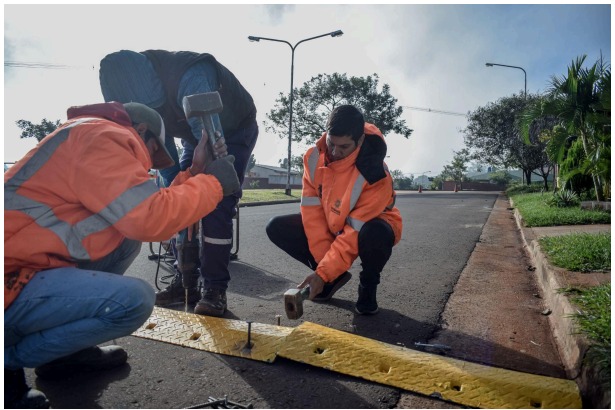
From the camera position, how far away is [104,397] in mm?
1981

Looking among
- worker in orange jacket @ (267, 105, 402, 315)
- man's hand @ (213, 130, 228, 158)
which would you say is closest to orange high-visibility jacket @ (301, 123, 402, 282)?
worker in orange jacket @ (267, 105, 402, 315)

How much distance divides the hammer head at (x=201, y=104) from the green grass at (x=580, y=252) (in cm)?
293

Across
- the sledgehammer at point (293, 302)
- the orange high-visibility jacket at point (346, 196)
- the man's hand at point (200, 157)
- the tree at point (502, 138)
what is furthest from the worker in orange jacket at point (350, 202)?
the tree at point (502, 138)

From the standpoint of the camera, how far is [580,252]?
161 inches

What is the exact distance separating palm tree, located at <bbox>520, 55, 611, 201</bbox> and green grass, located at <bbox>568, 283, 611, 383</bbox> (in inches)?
256

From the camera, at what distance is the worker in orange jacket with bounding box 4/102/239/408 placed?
1804mm

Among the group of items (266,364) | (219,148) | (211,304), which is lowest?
(266,364)

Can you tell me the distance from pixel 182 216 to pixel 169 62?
4.29 ft

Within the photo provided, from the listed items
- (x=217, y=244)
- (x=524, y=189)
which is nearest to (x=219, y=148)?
(x=217, y=244)

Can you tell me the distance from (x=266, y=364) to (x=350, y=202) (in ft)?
3.85

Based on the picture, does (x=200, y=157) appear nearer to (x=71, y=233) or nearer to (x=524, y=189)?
(x=71, y=233)

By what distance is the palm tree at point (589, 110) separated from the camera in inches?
333

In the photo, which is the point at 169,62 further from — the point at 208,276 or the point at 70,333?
the point at 70,333

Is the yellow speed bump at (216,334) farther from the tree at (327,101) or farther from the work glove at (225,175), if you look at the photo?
the tree at (327,101)
